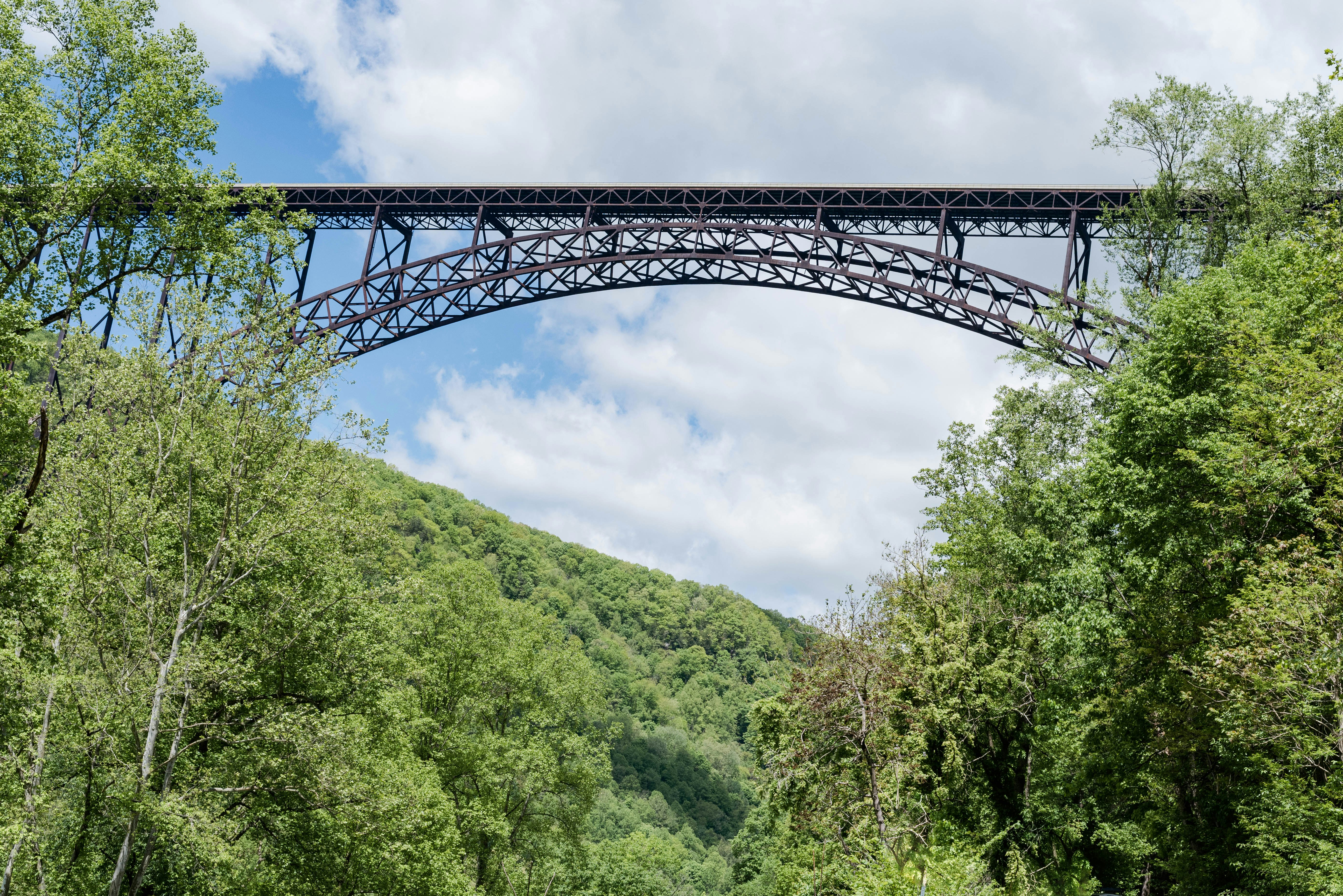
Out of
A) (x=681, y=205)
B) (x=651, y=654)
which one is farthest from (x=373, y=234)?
(x=651, y=654)

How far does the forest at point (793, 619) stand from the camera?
12.8 meters

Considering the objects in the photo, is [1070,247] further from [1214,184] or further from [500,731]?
[500,731]

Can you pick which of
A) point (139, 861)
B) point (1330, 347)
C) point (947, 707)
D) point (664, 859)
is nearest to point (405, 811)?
point (139, 861)

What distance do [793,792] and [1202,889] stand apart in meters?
7.56

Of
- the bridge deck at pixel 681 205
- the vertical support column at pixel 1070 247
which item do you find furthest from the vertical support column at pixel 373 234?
the vertical support column at pixel 1070 247

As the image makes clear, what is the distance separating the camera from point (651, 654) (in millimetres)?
119688

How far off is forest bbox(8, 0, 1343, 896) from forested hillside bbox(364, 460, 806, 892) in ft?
108

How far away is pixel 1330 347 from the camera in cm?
1295

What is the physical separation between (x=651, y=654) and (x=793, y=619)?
10364 centimetres

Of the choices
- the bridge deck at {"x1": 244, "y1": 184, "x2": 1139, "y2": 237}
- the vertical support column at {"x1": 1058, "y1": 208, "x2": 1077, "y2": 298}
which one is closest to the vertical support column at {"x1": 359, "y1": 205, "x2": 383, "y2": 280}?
the bridge deck at {"x1": 244, "y1": 184, "x2": 1139, "y2": 237}

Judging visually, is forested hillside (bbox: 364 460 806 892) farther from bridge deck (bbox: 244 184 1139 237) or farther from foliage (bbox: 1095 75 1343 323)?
foliage (bbox: 1095 75 1343 323)

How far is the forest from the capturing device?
1280cm

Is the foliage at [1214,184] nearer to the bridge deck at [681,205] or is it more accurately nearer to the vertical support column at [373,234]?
the bridge deck at [681,205]

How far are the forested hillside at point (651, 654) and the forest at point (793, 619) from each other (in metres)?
32.8
